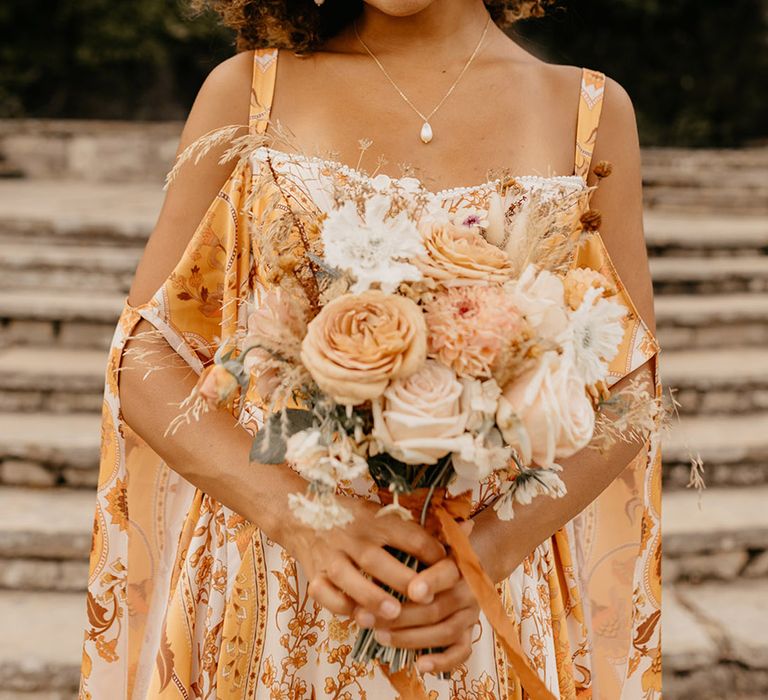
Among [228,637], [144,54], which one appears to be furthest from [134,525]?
[144,54]

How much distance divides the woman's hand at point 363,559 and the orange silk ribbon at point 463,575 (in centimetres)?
3

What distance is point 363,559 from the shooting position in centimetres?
114

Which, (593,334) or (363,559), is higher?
(593,334)

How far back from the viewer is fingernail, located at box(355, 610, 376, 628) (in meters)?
1.12

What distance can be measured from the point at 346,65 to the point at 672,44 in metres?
12.1

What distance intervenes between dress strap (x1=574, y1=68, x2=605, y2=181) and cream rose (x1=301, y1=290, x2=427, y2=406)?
0.67 m

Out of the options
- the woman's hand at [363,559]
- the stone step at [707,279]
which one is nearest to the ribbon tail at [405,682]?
the woman's hand at [363,559]

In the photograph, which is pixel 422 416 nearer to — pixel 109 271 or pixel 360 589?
pixel 360 589

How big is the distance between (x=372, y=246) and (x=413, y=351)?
128 mm

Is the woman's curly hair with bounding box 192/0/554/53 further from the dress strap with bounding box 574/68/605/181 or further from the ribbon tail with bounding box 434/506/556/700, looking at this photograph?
the ribbon tail with bounding box 434/506/556/700

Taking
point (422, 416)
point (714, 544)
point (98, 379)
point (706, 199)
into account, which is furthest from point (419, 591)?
point (706, 199)

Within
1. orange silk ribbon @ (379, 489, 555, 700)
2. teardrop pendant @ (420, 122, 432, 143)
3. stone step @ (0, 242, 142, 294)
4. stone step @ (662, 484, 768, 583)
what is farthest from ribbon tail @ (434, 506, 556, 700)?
stone step @ (0, 242, 142, 294)

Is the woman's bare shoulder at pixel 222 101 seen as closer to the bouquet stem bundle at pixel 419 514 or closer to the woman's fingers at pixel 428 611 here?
the bouquet stem bundle at pixel 419 514

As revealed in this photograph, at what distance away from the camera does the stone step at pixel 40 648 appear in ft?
8.56
